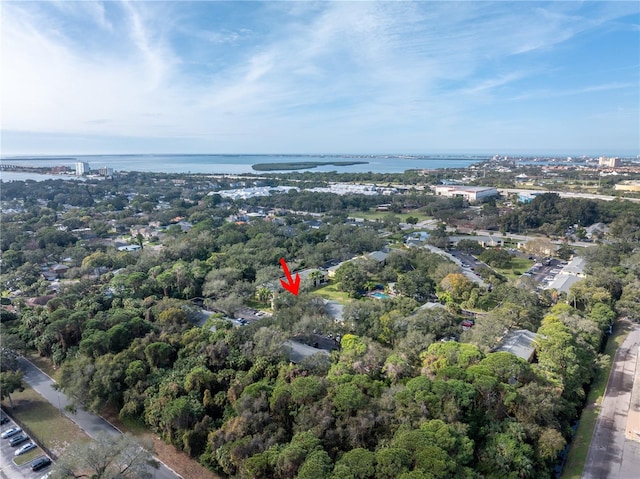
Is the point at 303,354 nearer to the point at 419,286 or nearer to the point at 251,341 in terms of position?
the point at 251,341

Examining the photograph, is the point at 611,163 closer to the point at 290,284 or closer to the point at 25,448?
the point at 290,284

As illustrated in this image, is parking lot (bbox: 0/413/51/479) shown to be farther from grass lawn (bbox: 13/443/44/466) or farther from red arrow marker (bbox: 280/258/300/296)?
red arrow marker (bbox: 280/258/300/296)

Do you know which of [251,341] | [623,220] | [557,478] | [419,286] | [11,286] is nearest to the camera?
[557,478]

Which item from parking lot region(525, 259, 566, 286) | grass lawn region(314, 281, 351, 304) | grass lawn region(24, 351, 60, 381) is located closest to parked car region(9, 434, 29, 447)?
grass lawn region(24, 351, 60, 381)

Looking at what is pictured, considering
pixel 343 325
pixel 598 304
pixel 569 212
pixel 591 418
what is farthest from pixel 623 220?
pixel 343 325

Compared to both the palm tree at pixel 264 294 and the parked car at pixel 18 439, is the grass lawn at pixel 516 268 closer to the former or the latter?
the palm tree at pixel 264 294

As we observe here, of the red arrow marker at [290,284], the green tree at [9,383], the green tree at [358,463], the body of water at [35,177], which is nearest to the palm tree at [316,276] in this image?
the red arrow marker at [290,284]

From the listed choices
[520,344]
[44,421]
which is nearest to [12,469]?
[44,421]
